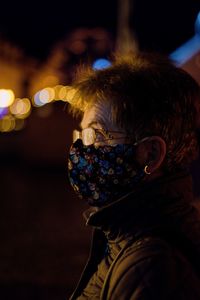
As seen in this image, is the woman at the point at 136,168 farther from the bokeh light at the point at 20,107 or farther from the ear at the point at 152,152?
the bokeh light at the point at 20,107

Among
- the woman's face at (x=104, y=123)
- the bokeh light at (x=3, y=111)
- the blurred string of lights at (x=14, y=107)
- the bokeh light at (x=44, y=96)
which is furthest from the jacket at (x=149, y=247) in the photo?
the bokeh light at (x=3, y=111)

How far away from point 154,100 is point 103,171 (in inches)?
16.3

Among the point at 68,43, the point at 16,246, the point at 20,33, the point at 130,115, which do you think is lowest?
the point at 16,246

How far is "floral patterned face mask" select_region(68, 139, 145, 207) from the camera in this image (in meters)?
2.41

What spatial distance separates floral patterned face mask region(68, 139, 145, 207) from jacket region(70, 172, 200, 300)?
0.15m

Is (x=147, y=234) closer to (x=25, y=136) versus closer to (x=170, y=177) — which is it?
(x=170, y=177)

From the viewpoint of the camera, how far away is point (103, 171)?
98.3 inches

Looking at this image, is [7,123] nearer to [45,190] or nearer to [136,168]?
[45,190]

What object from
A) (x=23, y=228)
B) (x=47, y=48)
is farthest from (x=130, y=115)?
(x=47, y=48)

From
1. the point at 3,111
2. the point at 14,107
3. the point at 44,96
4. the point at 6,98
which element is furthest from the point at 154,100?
the point at 14,107

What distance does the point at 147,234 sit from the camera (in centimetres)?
212

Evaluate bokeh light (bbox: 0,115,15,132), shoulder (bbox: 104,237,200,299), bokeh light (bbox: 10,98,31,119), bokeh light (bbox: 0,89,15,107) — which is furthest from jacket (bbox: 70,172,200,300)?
bokeh light (bbox: 0,89,15,107)

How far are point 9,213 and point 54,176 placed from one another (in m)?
7.68

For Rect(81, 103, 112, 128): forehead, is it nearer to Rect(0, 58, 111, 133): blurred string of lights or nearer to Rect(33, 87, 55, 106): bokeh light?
Rect(33, 87, 55, 106): bokeh light
